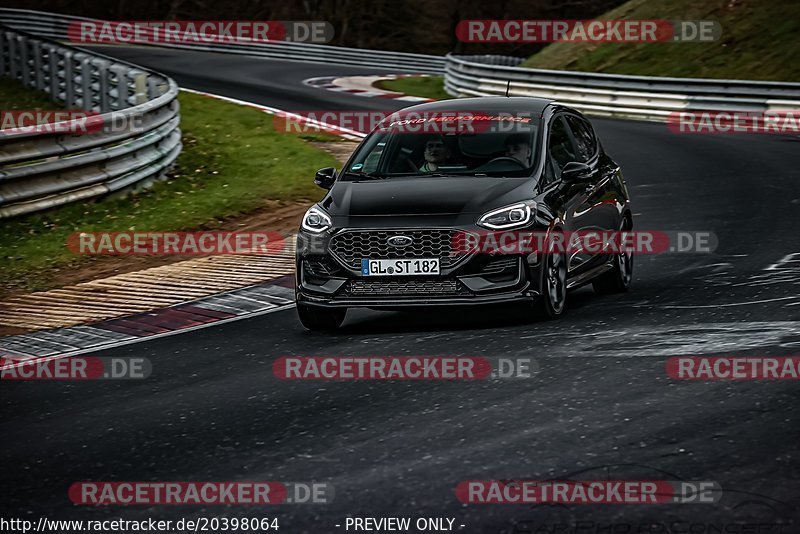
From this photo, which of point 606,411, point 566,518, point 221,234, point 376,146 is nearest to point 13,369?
point 376,146

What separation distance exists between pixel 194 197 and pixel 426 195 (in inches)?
307

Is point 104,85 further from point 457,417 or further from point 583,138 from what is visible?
point 457,417

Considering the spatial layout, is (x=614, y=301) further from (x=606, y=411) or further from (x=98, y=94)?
(x=98, y=94)

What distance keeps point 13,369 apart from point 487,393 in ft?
11.6

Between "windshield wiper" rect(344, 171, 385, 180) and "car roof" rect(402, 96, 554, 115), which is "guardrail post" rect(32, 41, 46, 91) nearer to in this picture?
"car roof" rect(402, 96, 554, 115)

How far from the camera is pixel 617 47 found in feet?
134

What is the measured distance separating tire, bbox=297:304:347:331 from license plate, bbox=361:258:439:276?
570 millimetres

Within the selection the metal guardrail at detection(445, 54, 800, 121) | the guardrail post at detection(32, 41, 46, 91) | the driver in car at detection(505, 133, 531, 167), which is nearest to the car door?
the driver in car at detection(505, 133, 531, 167)

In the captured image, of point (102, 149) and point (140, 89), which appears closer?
point (102, 149)

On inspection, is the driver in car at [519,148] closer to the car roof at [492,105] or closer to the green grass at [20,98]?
the car roof at [492,105]

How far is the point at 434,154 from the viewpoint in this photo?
10625 millimetres

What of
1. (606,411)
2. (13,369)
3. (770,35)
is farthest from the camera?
(770,35)

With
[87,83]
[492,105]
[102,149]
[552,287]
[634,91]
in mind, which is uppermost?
[492,105]

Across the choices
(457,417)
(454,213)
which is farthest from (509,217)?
(457,417)
